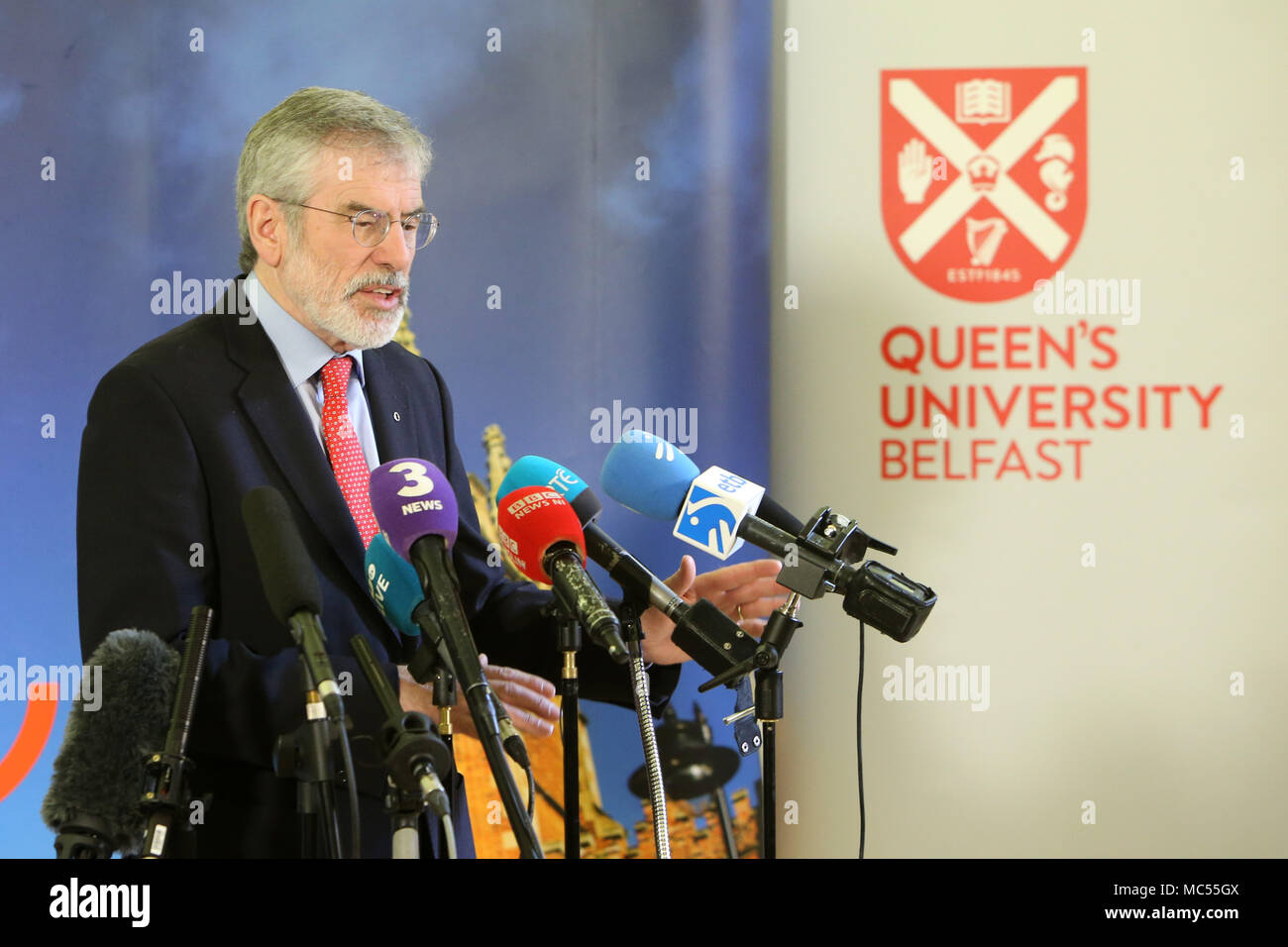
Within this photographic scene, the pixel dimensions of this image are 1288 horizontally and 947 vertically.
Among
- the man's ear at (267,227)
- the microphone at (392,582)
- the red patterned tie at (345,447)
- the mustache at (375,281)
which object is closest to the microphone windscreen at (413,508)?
the microphone at (392,582)

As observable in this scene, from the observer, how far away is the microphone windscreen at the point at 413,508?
188 cm

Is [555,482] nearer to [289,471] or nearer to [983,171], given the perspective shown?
[289,471]

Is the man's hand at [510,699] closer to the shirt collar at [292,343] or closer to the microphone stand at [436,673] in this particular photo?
the microphone stand at [436,673]

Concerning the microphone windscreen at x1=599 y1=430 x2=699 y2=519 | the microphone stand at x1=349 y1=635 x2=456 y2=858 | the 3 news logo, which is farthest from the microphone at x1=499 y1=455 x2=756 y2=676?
the microphone stand at x1=349 y1=635 x2=456 y2=858

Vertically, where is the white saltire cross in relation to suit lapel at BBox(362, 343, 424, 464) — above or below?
above

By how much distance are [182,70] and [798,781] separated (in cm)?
263

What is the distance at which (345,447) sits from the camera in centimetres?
263

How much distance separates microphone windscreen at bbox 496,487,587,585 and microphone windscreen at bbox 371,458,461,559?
15 centimetres

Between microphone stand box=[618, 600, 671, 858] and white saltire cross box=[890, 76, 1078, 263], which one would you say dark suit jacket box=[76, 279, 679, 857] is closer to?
microphone stand box=[618, 600, 671, 858]

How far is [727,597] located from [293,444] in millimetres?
882

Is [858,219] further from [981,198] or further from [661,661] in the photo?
[661,661]

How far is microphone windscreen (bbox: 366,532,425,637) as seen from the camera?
210 cm
